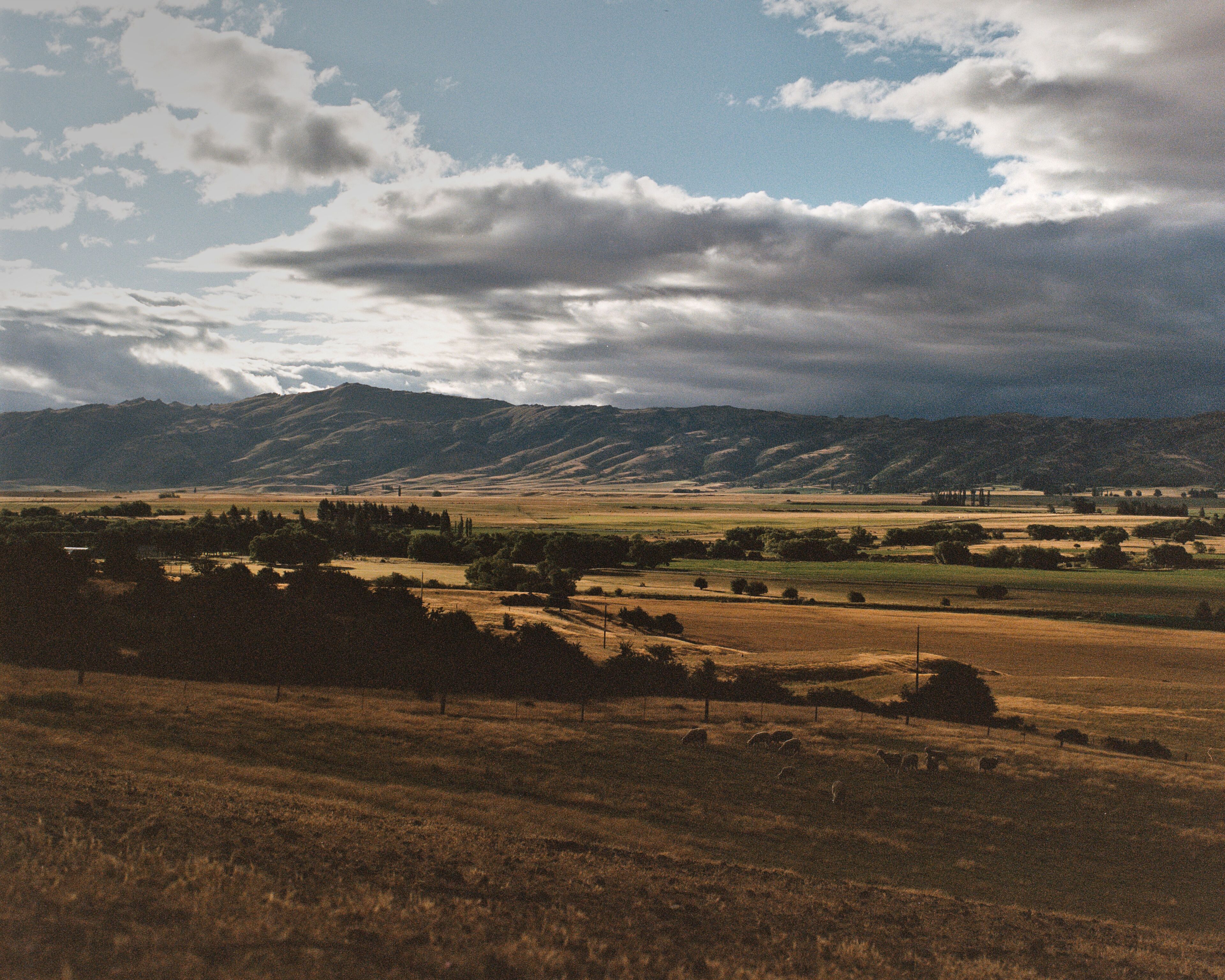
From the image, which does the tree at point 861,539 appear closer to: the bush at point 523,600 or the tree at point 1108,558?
the tree at point 1108,558

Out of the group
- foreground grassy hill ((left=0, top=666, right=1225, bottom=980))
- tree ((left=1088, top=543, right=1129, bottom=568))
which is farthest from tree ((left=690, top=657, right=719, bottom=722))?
tree ((left=1088, top=543, right=1129, bottom=568))

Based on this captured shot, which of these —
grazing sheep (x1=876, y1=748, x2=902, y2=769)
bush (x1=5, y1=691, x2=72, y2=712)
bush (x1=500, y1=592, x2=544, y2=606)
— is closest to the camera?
bush (x1=5, y1=691, x2=72, y2=712)

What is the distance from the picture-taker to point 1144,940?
22203 millimetres

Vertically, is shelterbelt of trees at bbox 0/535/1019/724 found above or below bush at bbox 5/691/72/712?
below

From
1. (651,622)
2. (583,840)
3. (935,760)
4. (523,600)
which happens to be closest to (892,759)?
(935,760)

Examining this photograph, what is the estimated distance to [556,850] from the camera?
23266 mm

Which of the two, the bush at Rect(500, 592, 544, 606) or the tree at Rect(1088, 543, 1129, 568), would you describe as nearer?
the bush at Rect(500, 592, 544, 606)

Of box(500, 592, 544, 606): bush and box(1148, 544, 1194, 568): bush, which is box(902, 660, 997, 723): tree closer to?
box(500, 592, 544, 606): bush

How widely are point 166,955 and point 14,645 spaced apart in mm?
52397

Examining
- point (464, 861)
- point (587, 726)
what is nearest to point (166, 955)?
point (464, 861)

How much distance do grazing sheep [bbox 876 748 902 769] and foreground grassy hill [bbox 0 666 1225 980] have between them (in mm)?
904

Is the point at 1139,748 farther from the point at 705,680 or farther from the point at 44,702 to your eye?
the point at 44,702

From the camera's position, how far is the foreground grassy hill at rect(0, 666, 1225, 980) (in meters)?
15.1

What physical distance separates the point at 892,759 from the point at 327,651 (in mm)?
38568
